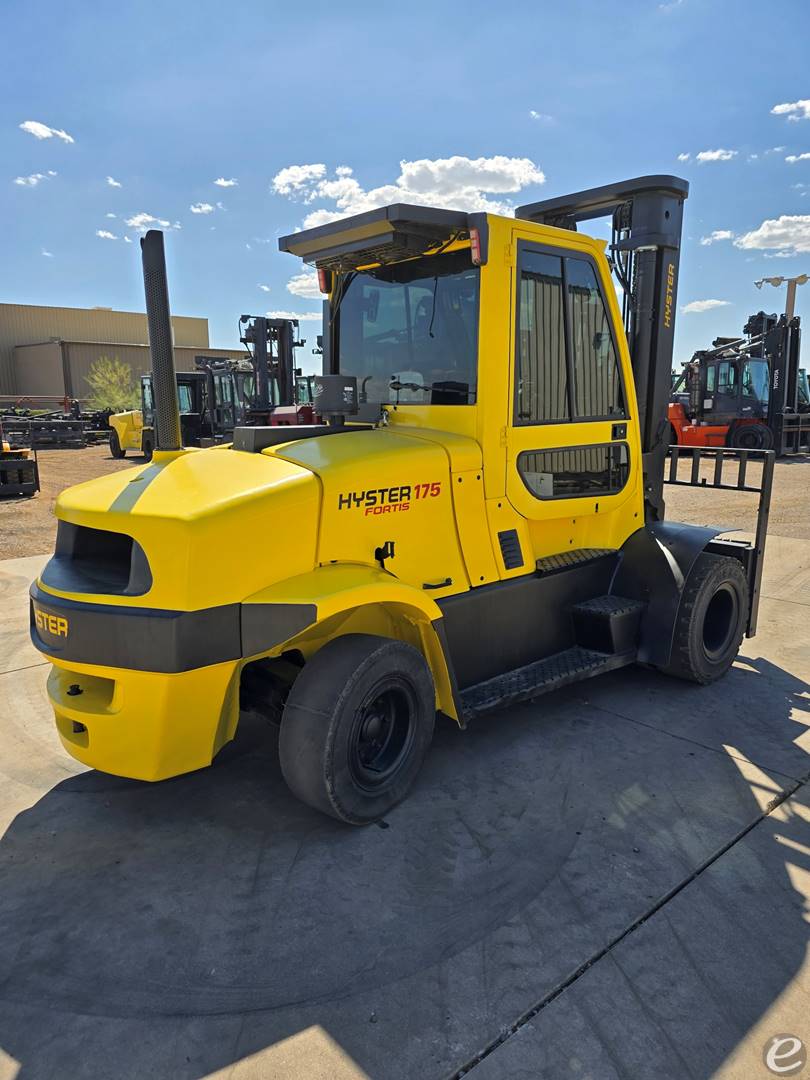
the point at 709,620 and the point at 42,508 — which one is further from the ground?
the point at 709,620

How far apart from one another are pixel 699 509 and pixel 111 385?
49.7 metres

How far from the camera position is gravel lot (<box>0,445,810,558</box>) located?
10.1 meters

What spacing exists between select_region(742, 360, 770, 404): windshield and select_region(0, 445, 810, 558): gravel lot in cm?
225

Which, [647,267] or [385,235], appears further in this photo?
[647,267]

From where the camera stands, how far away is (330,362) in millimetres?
4723

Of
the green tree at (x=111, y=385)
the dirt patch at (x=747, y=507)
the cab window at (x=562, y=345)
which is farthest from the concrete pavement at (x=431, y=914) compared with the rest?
the green tree at (x=111, y=385)

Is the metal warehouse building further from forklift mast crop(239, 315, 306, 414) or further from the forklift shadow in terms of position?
the forklift shadow

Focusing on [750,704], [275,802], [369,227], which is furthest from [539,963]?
[369,227]

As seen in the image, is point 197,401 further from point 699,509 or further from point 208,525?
point 208,525

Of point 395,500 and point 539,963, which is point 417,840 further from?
point 395,500

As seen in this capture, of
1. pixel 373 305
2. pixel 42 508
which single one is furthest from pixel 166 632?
pixel 42 508

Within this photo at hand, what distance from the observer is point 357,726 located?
3.30 meters

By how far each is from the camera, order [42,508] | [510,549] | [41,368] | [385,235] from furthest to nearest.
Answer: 1. [41,368]
2. [42,508]
3. [510,549]
4. [385,235]

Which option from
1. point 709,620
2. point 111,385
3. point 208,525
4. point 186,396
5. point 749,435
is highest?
point 111,385
